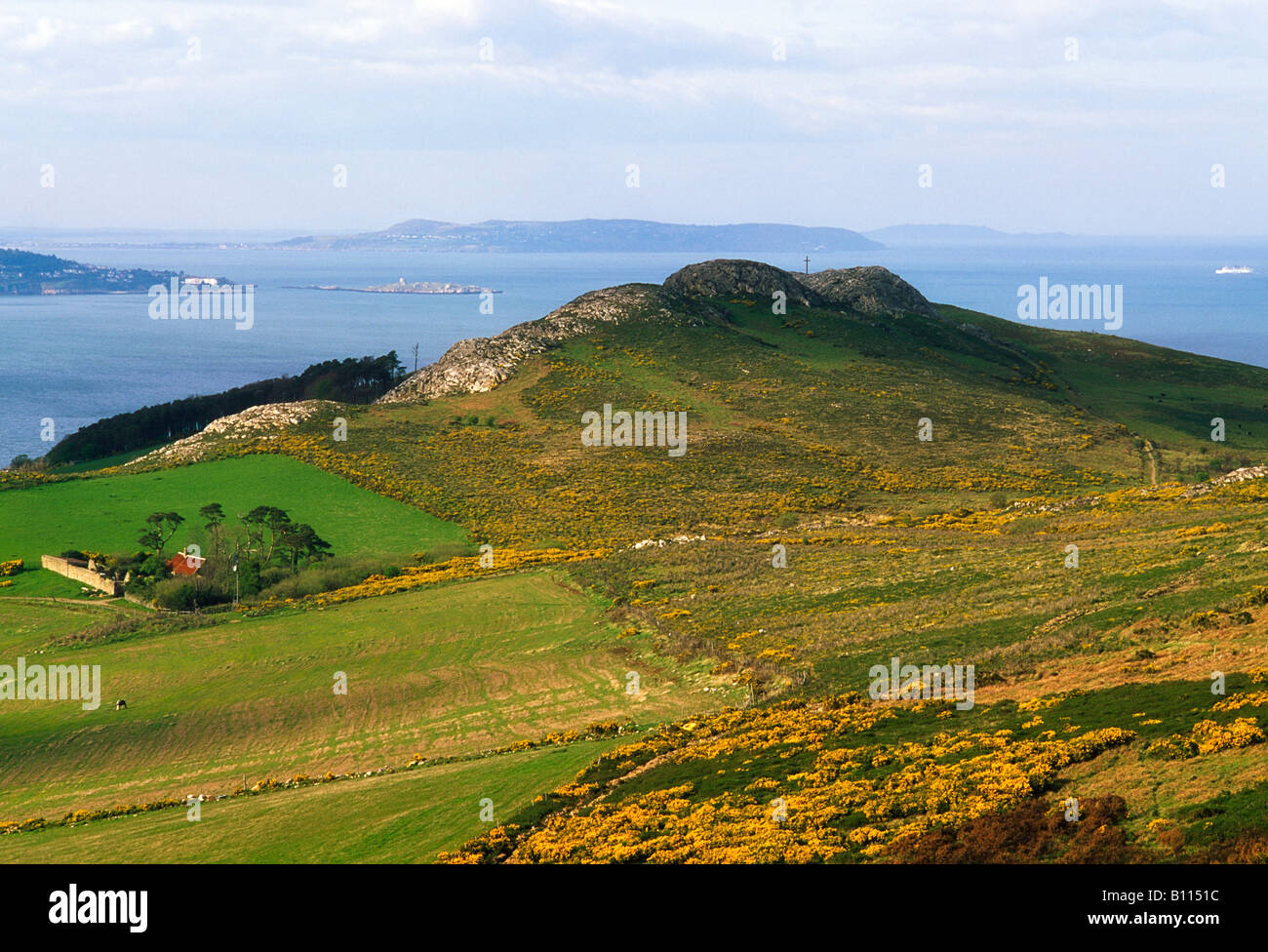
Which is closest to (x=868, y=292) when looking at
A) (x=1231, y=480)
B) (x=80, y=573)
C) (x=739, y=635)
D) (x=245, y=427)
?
(x=1231, y=480)

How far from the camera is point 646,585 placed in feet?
190

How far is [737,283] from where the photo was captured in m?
134

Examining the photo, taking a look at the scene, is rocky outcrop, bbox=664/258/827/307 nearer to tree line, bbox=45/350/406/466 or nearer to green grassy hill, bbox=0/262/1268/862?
green grassy hill, bbox=0/262/1268/862

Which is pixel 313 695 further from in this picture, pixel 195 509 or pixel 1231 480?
pixel 1231 480

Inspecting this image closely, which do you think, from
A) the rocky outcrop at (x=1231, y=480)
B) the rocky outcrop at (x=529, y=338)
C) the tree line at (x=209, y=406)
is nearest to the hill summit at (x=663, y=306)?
the rocky outcrop at (x=529, y=338)

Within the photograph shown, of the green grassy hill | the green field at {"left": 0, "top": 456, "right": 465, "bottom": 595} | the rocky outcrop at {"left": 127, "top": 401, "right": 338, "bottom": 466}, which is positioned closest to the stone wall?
the green field at {"left": 0, "top": 456, "right": 465, "bottom": 595}

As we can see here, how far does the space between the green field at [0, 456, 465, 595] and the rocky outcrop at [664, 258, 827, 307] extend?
198ft

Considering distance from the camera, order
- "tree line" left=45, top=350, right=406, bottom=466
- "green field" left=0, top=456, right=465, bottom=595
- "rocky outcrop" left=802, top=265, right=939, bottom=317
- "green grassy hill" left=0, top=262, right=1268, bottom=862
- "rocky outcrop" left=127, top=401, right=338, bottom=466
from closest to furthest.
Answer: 1. "green grassy hill" left=0, top=262, right=1268, bottom=862
2. "green field" left=0, top=456, right=465, bottom=595
3. "rocky outcrop" left=127, top=401, right=338, bottom=466
4. "tree line" left=45, top=350, right=406, bottom=466
5. "rocky outcrop" left=802, top=265, right=939, bottom=317

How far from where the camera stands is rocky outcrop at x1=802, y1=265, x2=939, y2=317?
13588 centimetres

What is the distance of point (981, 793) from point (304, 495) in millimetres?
68427

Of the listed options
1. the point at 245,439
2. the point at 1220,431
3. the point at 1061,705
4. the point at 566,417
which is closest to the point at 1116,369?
the point at 1220,431

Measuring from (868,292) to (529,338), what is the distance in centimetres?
4744

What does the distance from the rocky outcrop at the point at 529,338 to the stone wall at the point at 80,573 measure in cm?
5077
